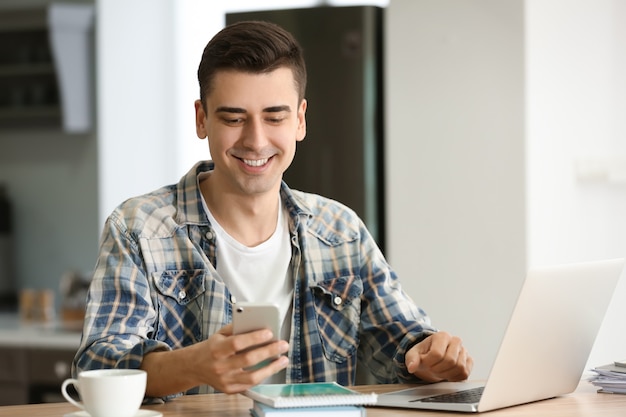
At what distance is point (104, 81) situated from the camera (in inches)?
183

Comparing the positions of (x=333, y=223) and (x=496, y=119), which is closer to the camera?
(x=333, y=223)

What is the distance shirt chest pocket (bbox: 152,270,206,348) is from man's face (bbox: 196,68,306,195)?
9.2 inches

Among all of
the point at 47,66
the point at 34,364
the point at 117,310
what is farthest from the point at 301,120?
the point at 47,66

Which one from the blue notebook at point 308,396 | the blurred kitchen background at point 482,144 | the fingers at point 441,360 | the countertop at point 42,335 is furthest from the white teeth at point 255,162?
the countertop at point 42,335

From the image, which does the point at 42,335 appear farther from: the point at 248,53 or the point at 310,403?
the point at 310,403

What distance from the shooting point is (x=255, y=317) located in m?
1.60

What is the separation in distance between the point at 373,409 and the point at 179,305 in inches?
22.3

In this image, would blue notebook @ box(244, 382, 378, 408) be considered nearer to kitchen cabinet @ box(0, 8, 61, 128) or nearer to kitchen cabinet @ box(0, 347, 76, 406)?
kitchen cabinet @ box(0, 347, 76, 406)

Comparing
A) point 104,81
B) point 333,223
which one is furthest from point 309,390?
point 104,81


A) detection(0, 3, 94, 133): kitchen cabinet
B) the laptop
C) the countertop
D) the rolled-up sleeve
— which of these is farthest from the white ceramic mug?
detection(0, 3, 94, 133): kitchen cabinet

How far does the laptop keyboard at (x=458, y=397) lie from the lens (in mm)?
1789

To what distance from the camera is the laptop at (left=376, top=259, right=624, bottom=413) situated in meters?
1.69

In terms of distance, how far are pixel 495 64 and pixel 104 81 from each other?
206 centimetres

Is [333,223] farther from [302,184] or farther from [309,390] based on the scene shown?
[302,184]
